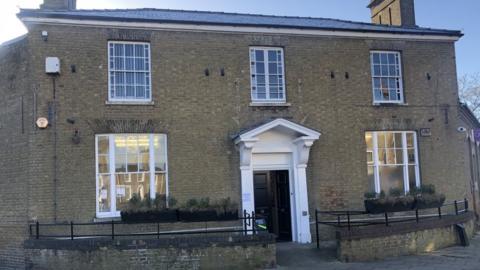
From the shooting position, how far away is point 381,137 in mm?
16484

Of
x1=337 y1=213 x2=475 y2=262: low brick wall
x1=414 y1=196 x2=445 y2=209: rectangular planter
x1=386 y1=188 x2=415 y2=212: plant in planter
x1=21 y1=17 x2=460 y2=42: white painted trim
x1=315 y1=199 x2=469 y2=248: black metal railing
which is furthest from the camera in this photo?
x1=414 y1=196 x2=445 y2=209: rectangular planter

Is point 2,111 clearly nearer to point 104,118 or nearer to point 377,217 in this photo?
point 104,118

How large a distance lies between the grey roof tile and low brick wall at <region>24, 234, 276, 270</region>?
6.10 m

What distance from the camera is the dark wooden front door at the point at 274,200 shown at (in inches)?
617

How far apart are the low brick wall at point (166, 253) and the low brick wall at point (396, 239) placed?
2178 millimetres

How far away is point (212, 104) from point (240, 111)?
0.86 m

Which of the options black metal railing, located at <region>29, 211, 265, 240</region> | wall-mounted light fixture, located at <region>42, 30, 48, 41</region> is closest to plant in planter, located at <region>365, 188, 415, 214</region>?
black metal railing, located at <region>29, 211, 265, 240</region>

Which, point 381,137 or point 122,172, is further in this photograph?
point 381,137

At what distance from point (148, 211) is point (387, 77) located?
28.6 ft

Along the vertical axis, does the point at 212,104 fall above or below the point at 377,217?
above

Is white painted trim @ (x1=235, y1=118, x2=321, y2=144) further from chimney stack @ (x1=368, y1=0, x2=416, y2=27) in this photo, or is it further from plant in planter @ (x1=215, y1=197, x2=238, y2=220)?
chimney stack @ (x1=368, y1=0, x2=416, y2=27)

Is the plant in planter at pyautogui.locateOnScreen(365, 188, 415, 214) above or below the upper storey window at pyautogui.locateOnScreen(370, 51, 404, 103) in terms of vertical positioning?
below

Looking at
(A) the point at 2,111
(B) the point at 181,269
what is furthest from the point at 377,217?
(A) the point at 2,111

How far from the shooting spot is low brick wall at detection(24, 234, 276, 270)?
12.0 meters
